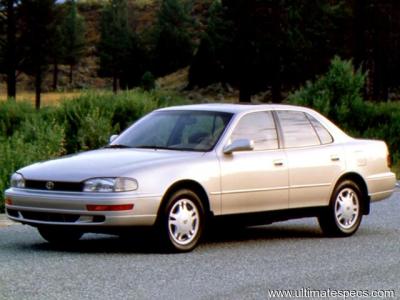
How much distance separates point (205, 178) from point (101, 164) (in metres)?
1.07

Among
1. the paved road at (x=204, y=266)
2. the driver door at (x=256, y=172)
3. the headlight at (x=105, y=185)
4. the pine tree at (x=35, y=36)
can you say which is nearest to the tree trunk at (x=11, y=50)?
the pine tree at (x=35, y=36)

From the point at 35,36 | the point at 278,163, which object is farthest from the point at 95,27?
the point at 278,163

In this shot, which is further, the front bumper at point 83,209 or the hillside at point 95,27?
the hillside at point 95,27

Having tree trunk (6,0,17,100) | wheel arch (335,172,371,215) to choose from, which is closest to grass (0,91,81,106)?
tree trunk (6,0,17,100)

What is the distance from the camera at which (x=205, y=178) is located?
39.0ft

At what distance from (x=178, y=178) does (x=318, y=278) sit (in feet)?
6.73

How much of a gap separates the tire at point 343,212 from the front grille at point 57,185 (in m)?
3.20

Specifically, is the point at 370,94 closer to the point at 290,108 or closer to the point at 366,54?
the point at 366,54

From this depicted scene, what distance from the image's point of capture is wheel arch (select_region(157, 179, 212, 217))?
11513 millimetres

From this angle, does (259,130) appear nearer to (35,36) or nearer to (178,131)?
(178,131)

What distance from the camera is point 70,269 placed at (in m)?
10.4

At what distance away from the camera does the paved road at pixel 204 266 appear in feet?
30.7

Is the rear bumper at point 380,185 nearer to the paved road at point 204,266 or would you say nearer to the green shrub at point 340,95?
the paved road at point 204,266

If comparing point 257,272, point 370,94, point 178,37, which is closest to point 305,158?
point 257,272
